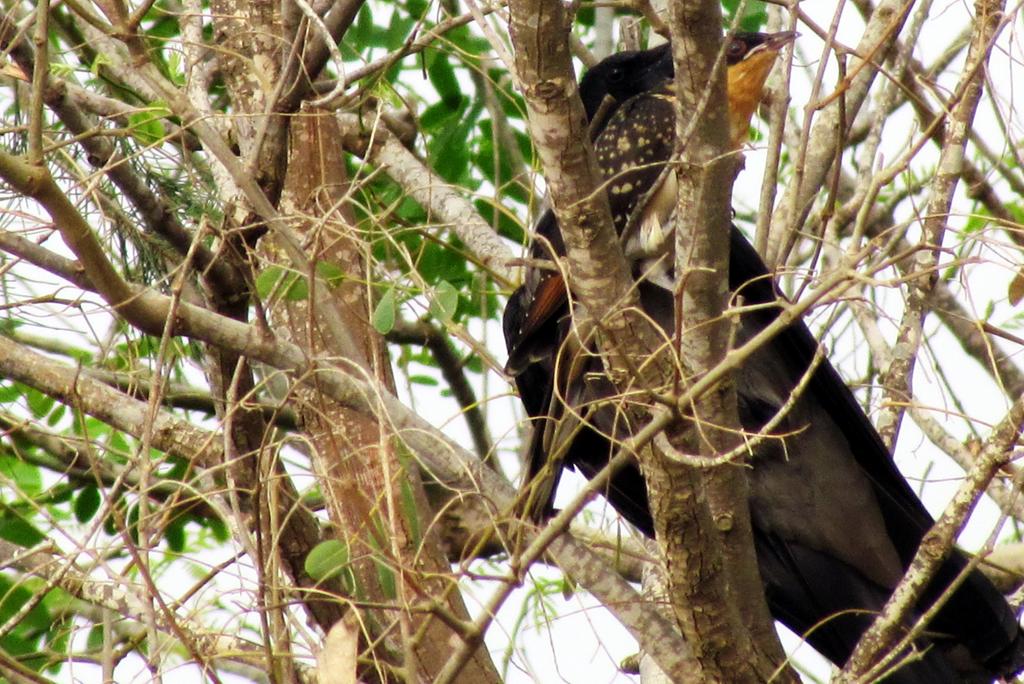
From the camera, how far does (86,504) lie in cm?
461

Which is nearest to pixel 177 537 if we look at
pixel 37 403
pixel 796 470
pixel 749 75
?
pixel 37 403

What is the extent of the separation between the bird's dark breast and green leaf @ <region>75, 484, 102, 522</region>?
235cm

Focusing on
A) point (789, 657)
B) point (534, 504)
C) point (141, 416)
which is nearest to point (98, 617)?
point (141, 416)

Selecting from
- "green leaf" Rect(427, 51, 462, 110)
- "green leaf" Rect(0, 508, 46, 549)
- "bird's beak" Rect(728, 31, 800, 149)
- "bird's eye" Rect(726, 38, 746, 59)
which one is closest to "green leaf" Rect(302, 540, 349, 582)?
"bird's beak" Rect(728, 31, 800, 149)

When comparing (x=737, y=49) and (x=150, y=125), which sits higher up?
(x=150, y=125)

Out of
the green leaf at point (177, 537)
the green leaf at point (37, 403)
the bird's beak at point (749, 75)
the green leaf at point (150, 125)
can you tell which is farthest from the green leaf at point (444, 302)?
the green leaf at point (177, 537)

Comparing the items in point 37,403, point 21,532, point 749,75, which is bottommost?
point 21,532

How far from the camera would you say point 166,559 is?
9.85 feet

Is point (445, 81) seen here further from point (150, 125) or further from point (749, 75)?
point (749, 75)

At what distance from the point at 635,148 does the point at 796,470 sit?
116 centimetres

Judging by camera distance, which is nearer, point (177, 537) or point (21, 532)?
point (21, 532)

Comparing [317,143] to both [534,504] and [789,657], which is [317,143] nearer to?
[534,504]

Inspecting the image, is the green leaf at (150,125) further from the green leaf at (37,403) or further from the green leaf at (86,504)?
the green leaf at (86,504)

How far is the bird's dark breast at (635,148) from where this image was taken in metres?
3.19
